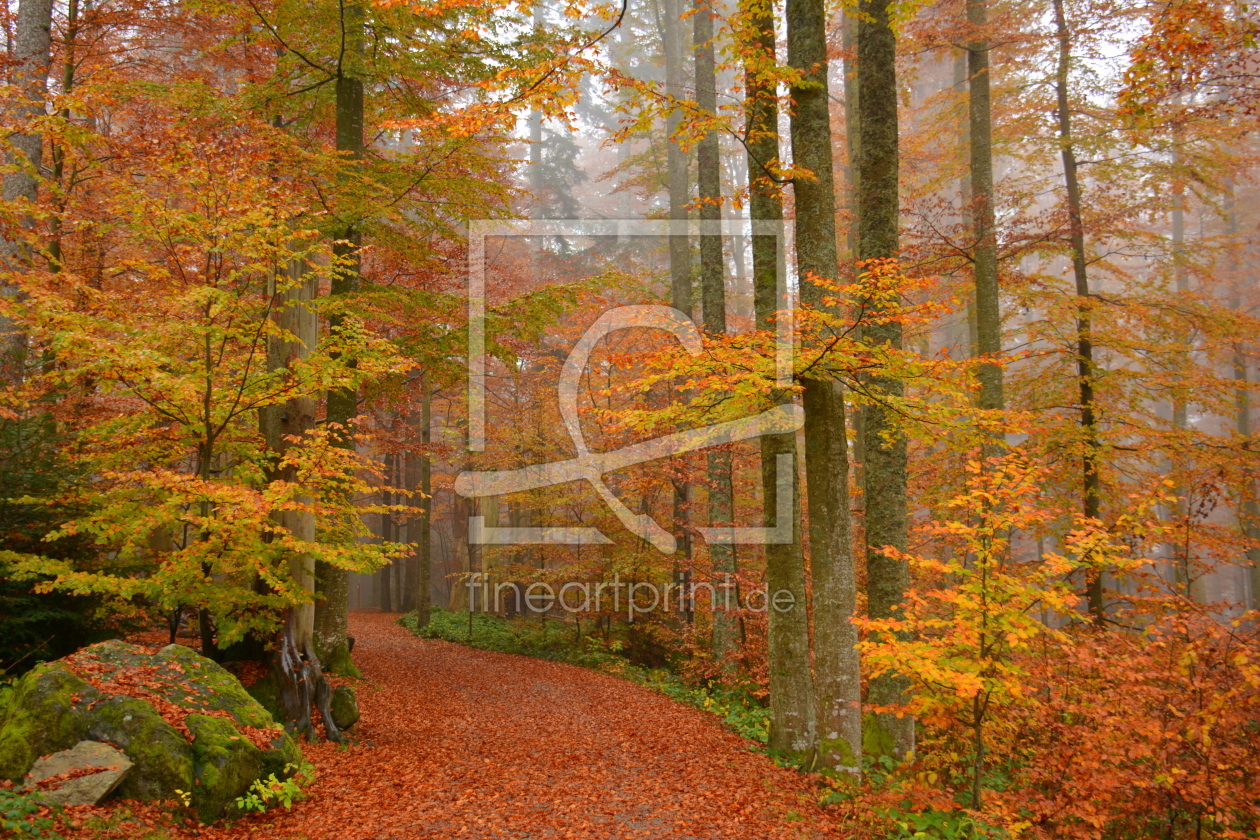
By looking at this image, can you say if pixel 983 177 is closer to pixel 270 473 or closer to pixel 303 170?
pixel 303 170

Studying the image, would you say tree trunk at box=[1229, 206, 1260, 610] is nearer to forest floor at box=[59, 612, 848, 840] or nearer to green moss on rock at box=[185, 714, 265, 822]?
forest floor at box=[59, 612, 848, 840]

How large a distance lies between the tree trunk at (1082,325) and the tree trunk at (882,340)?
158 inches

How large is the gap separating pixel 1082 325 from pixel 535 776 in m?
10.2

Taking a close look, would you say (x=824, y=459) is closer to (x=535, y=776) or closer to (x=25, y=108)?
(x=535, y=776)

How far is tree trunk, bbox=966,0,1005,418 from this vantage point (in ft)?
31.4

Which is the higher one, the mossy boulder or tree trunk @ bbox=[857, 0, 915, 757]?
tree trunk @ bbox=[857, 0, 915, 757]

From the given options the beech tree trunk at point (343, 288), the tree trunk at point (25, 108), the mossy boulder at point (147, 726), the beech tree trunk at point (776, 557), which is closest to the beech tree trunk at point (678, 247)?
the beech tree trunk at point (776, 557)

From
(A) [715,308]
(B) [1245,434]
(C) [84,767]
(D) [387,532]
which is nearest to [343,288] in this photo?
(A) [715,308]

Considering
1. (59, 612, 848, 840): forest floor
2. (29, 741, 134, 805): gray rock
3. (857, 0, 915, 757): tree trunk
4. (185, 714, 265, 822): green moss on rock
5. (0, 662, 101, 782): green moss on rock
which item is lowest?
(59, 612, 848, 840): forest floor

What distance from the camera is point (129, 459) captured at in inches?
249

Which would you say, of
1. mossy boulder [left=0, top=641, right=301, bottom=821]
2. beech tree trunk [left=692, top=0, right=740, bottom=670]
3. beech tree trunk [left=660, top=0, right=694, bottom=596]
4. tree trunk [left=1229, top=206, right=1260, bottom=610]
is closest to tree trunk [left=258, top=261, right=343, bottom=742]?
mossy boulder [left=0, top=641, right=301, bottom=821]

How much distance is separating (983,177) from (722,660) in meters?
8.46

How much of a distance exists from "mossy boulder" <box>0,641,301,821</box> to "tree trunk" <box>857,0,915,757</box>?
5.57m

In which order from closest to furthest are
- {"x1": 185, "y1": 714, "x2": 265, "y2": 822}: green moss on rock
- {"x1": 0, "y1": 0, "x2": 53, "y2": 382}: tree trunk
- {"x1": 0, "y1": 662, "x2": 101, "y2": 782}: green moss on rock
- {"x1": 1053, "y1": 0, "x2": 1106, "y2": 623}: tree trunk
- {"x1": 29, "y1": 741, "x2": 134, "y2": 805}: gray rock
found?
{"x1": 29, "y1": 741, "x2": 134, "y2": 805}: gray rock, {"x1": 0, "y1": 662, "x2": 101, "y2": 782}: green moss on rock, {"x1": 185, "y1": 714, "x2": 265, "y2": 822}: green moss on rock, {"x1": 0, "y1": 0, "x2": 53, "y2": 382}: tree trunk, {"x1": 1053, "y1": 0, "x2": 1106, "y2": 623}: tree trunk
